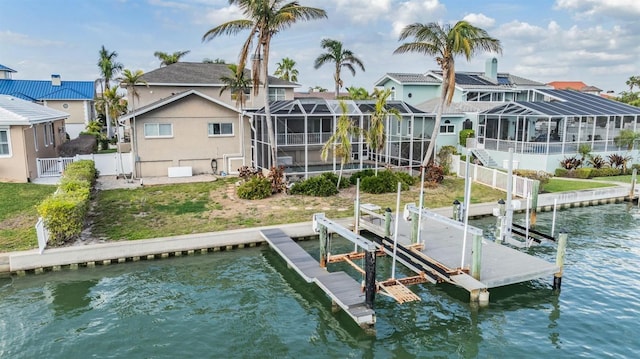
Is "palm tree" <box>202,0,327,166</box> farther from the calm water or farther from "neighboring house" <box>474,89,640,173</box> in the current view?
"neighboring house" <box>474,89,640,173</box>

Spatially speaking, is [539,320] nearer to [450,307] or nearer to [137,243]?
[450,307]

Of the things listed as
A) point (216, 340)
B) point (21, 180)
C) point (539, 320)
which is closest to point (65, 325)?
point (216, 340)

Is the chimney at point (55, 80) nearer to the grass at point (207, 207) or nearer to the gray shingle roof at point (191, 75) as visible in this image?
the gray shingle roof at point (191, 75)

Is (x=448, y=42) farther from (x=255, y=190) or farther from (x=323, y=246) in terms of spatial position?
(x=323, y=246)

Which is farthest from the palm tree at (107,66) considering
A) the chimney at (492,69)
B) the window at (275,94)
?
the chimney at (492,69)

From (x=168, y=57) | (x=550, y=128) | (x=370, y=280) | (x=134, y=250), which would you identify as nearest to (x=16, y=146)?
(x=134, y=250)

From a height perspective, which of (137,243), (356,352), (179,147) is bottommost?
(356,352)

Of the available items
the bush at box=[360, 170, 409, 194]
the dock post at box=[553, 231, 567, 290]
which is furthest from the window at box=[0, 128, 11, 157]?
the dock post at box=[553, 231, 567, 290]
